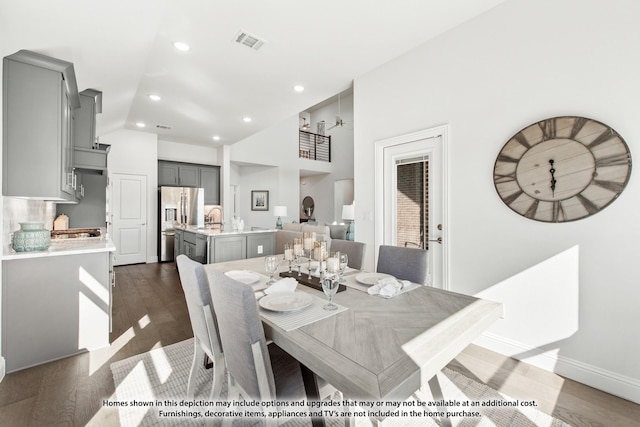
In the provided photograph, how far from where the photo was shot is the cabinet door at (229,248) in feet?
14.6

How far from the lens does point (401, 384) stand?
0.84 meters

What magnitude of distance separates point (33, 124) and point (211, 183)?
201 inches

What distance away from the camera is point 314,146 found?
382 inches

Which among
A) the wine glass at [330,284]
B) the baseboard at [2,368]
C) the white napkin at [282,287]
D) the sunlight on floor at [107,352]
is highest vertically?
the wine glass at [330,284]

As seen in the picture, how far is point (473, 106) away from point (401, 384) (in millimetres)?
2461

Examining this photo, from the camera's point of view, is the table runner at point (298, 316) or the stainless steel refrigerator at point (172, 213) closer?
the table runner at point (298, 316)

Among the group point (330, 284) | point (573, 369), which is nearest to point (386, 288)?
point (330, 284)

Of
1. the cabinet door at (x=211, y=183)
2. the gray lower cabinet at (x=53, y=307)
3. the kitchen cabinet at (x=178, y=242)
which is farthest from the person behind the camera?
the cabinet door at (x=211, y=183)

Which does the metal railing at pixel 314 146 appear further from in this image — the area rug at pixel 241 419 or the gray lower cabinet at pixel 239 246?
the area rug at pixel 241 419

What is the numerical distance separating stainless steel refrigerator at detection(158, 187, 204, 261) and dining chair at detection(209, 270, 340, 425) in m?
5.74

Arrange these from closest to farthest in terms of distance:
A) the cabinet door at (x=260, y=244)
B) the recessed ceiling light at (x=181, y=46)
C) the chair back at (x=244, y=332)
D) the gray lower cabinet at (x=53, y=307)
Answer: the chair back at (x=244, y=332), the gray lower cabinet at (x=53, y=307), the recessed ceiling light at (x=181, y=46), the cabinet door at (x=260, y=244)

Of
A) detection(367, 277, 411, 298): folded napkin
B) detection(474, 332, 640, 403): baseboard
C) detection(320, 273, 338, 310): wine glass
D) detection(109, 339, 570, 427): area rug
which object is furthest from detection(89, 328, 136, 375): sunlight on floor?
detection(474, 332, 640, 403): baseboard

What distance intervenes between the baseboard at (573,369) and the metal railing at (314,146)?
778cm

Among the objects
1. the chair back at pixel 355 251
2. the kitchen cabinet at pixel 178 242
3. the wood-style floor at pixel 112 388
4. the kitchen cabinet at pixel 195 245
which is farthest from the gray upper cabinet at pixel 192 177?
the chair back at pixel 355 251
